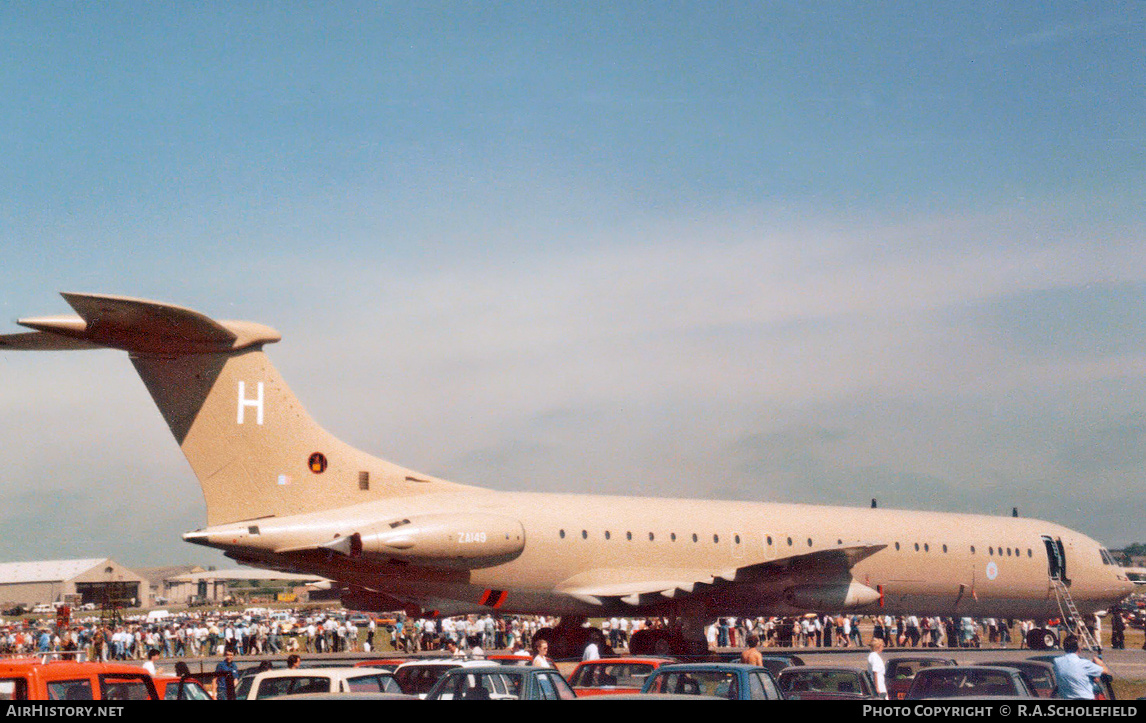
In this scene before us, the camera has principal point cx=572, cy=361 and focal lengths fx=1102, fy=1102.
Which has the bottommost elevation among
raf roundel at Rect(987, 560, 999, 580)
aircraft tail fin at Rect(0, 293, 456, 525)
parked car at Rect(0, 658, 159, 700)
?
parked car at Rect(0, 658, 159, 700)

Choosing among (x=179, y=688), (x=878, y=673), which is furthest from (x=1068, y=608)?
(x=179, y=688)

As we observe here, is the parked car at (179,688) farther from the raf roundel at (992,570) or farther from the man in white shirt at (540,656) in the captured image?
the raf roundel at (992,570)

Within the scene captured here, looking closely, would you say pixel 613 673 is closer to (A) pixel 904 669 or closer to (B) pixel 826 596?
(A) pixel 904 669

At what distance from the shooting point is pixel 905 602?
33281mm

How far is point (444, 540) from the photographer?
2520 centimetres

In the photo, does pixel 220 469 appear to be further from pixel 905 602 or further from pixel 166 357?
pixel 905 602

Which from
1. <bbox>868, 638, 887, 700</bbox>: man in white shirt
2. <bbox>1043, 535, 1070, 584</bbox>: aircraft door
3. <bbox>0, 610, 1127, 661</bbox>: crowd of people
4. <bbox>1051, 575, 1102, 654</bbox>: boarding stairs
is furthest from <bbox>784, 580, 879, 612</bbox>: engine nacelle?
<bbox>0, 610, 1127, 661</bbox>: crowd of people

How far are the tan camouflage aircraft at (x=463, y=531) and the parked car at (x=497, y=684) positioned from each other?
36.7ft

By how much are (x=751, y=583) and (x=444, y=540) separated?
26.6 ft

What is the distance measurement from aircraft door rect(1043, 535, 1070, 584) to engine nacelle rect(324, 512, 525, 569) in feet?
62.8

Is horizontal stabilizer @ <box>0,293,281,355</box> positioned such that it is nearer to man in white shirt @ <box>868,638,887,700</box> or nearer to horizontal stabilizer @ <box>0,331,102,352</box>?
horizontal stabilizer @ <box>0,331,102,352</box>

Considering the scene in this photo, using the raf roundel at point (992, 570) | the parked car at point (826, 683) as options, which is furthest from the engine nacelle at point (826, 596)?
the parked car at point (826, 683)

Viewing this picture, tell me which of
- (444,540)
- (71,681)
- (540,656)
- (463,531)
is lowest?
(540,656)

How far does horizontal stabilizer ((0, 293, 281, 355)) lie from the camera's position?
70.6 ft
